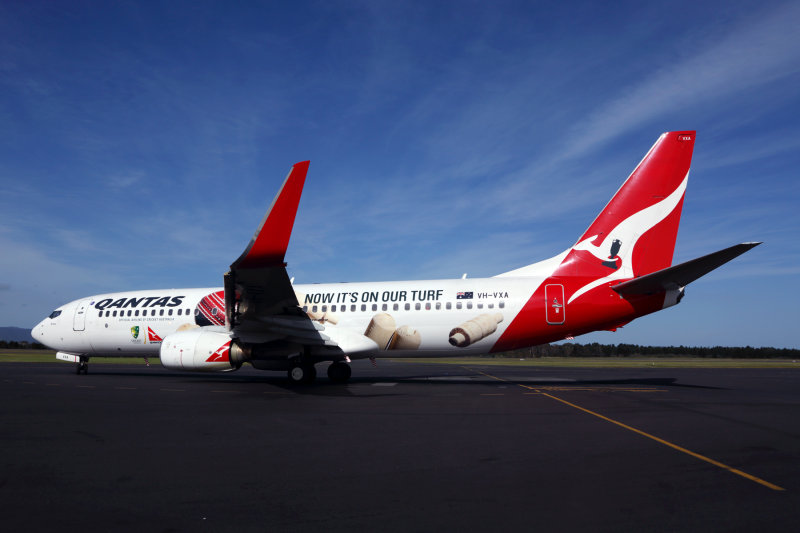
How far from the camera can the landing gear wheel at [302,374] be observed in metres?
17.2

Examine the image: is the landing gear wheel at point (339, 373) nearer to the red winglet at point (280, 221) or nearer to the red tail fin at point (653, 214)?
the red winglet at point (280, 221)

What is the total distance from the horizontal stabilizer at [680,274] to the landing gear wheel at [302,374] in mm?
10136

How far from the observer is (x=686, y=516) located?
4223mm

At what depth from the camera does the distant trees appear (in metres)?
63.9

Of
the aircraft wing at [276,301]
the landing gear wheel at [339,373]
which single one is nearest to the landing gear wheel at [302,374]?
the aircraft wing at [276,301]

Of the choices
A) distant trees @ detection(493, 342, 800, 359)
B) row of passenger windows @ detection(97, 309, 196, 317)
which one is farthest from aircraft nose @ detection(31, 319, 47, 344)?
distant trees @ detection(493, 342, 800, 359)

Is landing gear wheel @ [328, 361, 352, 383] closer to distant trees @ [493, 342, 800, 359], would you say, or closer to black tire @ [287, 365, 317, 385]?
black tire @ [287, 365, 317, 385]

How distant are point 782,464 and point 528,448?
9.79 feet

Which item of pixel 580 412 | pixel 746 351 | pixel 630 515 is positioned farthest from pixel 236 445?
pixel 746 351

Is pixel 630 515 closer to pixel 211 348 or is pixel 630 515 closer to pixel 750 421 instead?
pixel 750 421

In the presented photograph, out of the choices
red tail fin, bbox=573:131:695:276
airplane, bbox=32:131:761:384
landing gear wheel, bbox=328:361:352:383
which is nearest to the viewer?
airplane, bbox=32:131:761:384

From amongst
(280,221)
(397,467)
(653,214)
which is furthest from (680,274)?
(397,467)

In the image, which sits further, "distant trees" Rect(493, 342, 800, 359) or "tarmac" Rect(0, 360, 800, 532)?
"distant trees" Rect(493, 342, 800, 359)

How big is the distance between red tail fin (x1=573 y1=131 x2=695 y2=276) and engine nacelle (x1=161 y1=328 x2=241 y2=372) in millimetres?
12444
